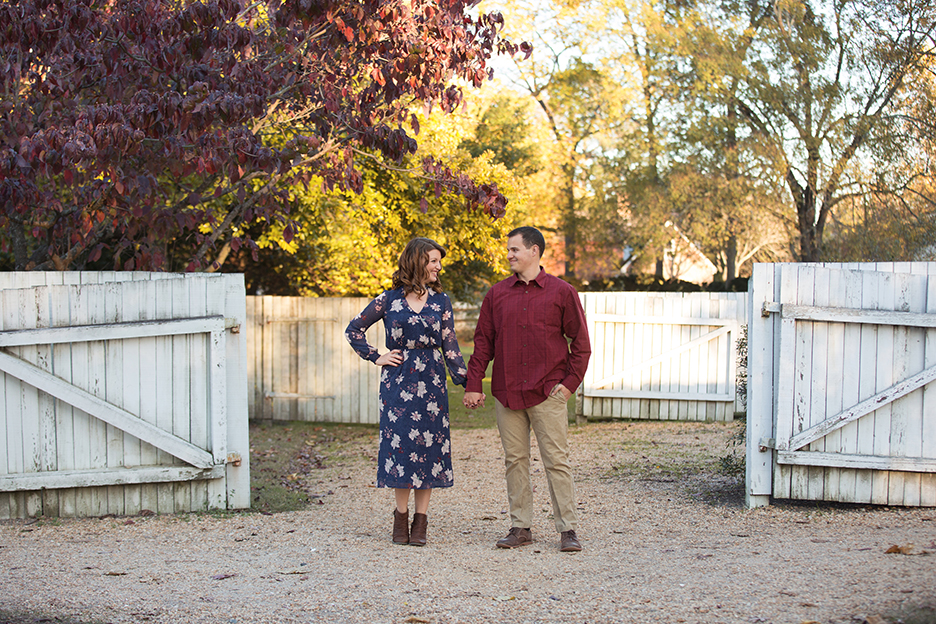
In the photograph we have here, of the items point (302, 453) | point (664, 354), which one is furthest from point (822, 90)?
point (302, 453)

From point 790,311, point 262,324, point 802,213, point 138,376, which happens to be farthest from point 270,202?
point 802,213

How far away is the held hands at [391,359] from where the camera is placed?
556 cm

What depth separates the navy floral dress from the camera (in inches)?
221

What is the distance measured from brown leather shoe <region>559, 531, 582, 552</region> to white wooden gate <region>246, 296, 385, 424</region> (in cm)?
671

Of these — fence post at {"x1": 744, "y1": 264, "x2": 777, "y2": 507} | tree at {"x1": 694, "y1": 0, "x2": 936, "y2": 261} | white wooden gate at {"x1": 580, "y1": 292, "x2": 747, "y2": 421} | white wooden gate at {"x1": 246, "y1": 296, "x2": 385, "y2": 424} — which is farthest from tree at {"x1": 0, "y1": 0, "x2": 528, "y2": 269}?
tree at {"x1": 694, "y1": 0, "x2": 936, "y2": 261}

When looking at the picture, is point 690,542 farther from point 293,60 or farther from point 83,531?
point 293,60

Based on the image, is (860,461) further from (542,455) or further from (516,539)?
(516,539)

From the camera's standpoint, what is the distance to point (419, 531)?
5691 mm

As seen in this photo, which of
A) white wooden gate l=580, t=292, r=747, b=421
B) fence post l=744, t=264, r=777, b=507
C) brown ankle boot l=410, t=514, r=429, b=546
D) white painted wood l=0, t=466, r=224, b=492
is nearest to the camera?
brown ankle boot l=410, t=514, r=429, b=546

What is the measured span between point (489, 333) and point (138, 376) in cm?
258

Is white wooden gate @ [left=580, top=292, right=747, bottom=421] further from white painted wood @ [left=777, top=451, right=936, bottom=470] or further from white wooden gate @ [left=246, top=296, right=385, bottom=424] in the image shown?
white painted wood @ [left=777, top=451, right=936, bottom=470]

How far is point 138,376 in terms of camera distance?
21.0 feet

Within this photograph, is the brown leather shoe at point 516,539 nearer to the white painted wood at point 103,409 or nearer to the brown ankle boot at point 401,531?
the brown ankle boot at point 401,531

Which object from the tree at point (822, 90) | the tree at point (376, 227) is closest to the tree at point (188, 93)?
the tree at point (376, 227)
